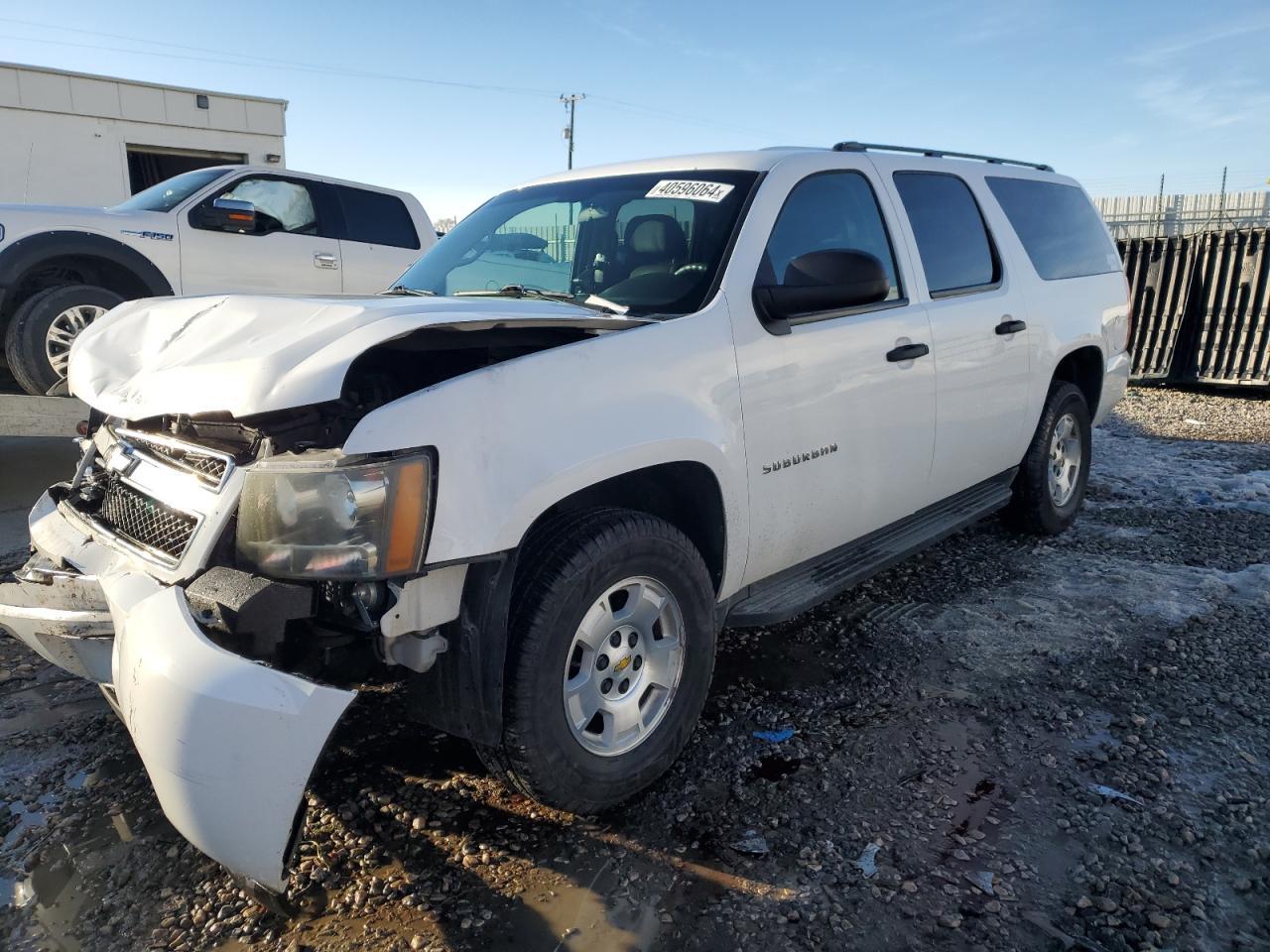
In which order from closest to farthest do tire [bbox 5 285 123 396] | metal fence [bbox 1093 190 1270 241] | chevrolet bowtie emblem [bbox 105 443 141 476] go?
chevrolet bowtie emblem [bbox 105 443 141 476], tire [bbox 5 285 123 396], metal fence [bbox 1093 190 1270 241]

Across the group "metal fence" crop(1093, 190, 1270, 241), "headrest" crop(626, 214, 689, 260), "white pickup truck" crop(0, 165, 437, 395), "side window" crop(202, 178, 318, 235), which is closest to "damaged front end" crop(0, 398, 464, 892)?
"headrest" crop(626, 214, 689, 260)

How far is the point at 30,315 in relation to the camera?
5.59 meters

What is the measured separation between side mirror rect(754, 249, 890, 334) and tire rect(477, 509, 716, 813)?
0.86m

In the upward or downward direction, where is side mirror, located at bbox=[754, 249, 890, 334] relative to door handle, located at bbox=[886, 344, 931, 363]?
upward

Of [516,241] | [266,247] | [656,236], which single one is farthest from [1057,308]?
[266,247]

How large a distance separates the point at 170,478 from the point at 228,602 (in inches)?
22.5

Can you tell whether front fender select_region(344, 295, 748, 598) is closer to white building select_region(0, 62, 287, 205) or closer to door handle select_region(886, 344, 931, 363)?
door handle select_region(886, 344, 931, 363)

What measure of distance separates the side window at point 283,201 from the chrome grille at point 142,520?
4937 mm

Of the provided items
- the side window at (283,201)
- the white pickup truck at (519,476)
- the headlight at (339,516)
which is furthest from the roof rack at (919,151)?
the side window at (283,201)

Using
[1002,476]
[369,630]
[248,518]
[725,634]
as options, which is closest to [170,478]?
[248,518]

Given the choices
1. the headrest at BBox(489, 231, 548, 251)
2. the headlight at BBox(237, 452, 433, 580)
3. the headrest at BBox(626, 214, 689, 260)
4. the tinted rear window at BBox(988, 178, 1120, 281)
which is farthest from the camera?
the tinted rear window at BBox(988, 178, 1120, 281)

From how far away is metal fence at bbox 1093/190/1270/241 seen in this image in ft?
80.2

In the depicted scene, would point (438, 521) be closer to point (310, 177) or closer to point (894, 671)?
point (894, 671)

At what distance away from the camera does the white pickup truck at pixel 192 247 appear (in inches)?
222
